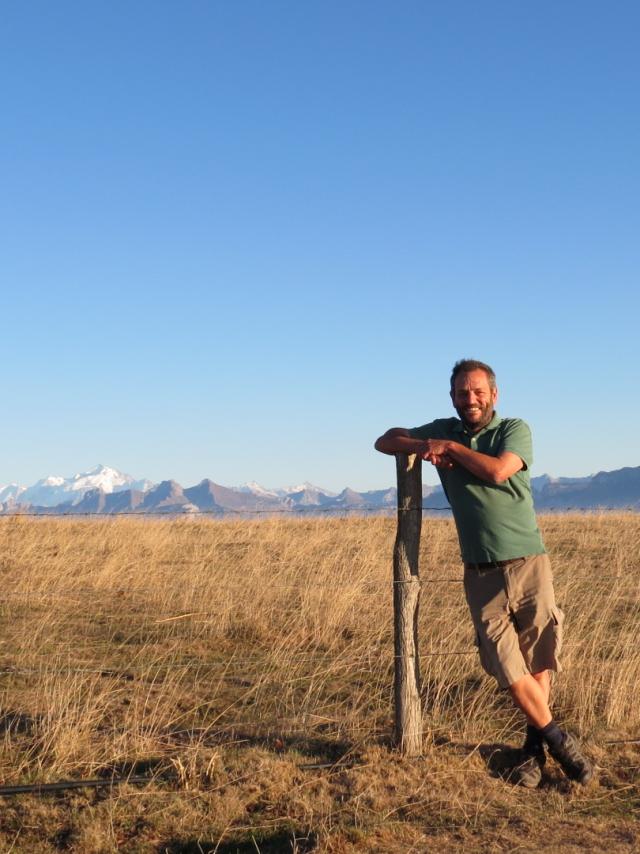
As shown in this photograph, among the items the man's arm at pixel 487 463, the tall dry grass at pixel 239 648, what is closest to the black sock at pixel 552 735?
the tall dry grass at pixel 239 648

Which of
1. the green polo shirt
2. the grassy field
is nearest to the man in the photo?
the green polo shirt

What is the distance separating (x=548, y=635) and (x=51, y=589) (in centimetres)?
696

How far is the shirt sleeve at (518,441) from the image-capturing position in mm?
4949

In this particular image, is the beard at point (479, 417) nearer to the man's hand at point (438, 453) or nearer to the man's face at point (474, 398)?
the man's face at point (474, 398)

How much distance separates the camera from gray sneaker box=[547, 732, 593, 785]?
5.03m

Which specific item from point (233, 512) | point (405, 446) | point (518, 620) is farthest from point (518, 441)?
point (233, 512)

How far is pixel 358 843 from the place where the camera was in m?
4.35

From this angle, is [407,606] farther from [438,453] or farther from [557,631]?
[438,453]

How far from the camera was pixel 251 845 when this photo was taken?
14.2ft

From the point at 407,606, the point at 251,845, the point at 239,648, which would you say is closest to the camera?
the point at 251,845

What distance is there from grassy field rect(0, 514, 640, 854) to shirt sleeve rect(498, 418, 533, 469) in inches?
34.6

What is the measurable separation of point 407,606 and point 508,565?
2.62 ft

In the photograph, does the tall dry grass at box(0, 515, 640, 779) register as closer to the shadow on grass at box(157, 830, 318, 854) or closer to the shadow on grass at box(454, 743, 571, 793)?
the shadow on grass at box(454, 743, 571, 793)

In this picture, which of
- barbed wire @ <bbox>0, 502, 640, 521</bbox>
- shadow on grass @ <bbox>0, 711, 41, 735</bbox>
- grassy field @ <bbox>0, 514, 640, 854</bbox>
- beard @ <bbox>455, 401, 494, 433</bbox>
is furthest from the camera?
barbed wire @ <bbox>0, 502, 640, 521</bbox>
